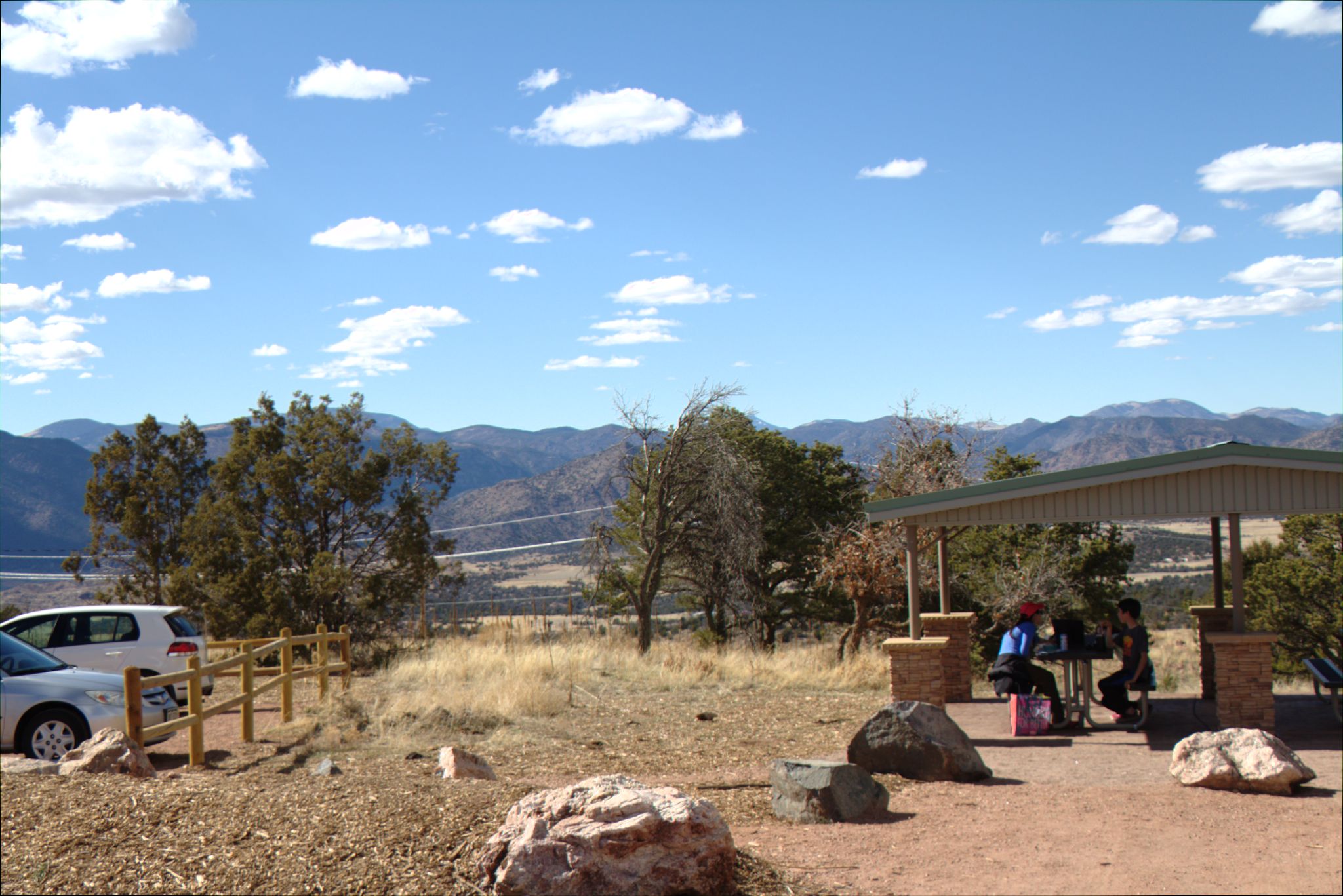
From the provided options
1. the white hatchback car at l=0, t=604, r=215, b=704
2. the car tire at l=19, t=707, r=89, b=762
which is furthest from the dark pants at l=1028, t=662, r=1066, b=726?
the white hatchback car at l=0, t=604, r=215, b=704

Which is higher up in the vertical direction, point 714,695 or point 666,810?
point 666,810

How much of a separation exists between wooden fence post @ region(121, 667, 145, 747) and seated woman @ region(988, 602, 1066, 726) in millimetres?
8766

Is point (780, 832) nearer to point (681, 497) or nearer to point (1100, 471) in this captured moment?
point (1100, 471)

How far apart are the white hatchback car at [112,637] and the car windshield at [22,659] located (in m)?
2.56

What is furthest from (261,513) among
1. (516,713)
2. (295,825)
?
(295,825)

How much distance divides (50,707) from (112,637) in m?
3.65

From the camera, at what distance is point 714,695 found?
1588cm

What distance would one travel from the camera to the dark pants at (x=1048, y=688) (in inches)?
460

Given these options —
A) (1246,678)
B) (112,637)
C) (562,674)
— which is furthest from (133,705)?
(1246,678)

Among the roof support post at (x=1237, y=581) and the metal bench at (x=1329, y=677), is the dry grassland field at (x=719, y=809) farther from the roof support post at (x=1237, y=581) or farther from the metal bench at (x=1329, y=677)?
the roof support post at (x=1237, y=581)

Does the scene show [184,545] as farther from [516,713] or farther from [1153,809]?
[1153,809]

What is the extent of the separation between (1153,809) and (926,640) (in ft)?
13.3

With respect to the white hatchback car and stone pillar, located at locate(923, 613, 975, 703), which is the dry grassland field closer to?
stone pillar, located at locate(923, 613, 975, 703)

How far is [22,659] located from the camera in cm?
1122
